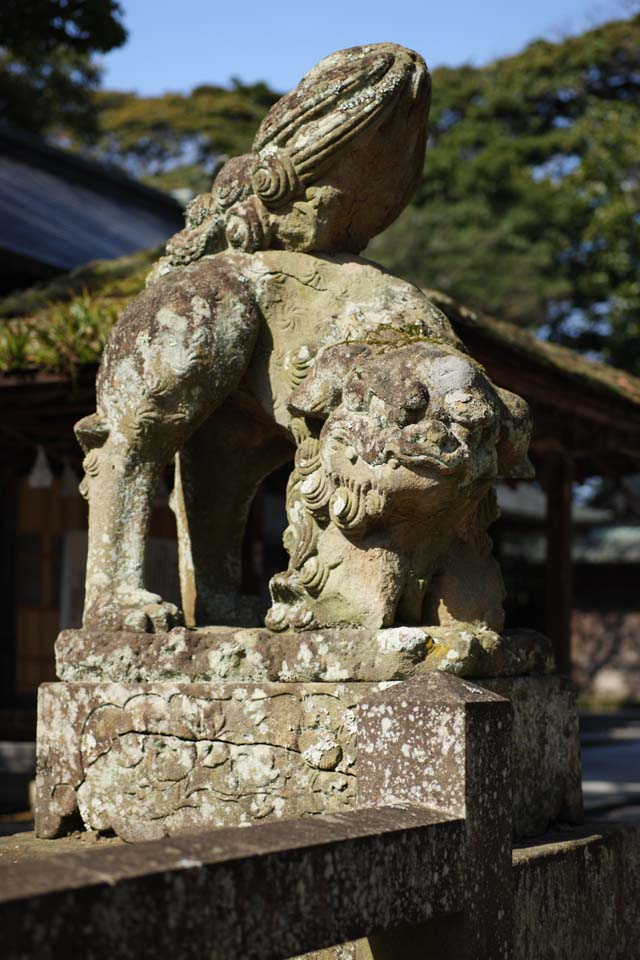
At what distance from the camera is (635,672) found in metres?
22.4

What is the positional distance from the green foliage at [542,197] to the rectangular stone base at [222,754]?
582 inches

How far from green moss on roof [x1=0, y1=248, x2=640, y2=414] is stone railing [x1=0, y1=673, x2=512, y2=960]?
11.3ft

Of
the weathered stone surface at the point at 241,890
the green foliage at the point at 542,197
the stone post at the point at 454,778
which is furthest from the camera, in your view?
the green foliage at the point at 542,197

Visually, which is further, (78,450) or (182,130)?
(182,130)

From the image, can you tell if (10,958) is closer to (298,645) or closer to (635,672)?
(298,645)

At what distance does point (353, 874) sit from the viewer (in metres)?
2.27

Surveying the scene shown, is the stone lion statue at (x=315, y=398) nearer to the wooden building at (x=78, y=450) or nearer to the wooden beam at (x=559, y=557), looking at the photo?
the wooden building at (x=78, y=450)

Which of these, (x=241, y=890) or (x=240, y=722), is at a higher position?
(x=240, y=722)

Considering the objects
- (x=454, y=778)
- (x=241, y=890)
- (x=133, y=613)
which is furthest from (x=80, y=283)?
(x=241, y=890)

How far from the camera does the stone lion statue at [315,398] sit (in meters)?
3.26

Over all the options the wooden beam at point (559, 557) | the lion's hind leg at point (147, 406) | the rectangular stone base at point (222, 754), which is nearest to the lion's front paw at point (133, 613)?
the lion's hind leg at point (147, 406)

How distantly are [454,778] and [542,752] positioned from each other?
1.00m

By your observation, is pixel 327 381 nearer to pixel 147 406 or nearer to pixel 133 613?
pixel 147 406

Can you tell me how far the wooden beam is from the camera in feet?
34.2
